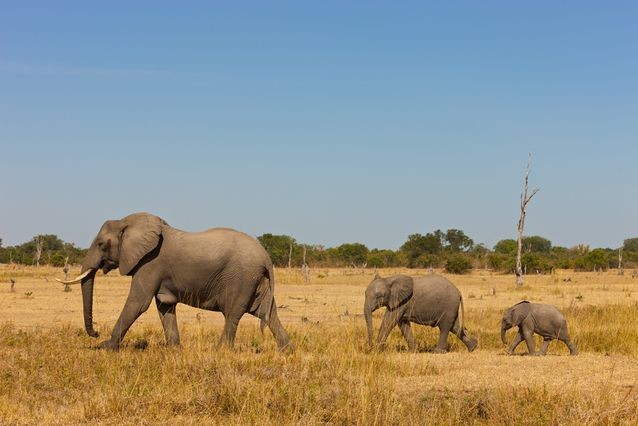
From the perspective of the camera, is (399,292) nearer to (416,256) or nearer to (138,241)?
(138,241)

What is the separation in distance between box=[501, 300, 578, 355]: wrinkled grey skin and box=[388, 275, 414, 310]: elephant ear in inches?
72.9

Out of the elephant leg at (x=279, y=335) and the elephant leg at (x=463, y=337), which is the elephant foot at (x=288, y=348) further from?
the elephant leg at (x=463, y=337)

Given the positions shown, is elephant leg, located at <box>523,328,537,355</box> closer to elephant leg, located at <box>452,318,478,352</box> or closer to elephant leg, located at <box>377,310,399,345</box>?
elephant leg, located at <box>452,318,478,352</box>

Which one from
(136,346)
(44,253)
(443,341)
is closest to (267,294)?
(136,346)

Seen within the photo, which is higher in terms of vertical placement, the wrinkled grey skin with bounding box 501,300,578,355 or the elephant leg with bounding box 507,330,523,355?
the wrinkled grey skin with bounding box 501,300,578,355

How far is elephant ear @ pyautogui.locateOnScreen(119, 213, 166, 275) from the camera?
1172 cm

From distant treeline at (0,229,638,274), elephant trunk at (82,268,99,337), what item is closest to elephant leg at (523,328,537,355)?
elephant trunk at (82,268,99,337)

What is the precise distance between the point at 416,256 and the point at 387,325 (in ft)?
228

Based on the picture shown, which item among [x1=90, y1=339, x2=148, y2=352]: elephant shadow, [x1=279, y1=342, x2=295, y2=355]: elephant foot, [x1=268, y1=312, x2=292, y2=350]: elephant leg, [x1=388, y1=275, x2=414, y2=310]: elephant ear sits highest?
[x1=388, y1=275, x2=414, y2=310]: elephant ear

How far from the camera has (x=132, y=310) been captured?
11555 millimetres

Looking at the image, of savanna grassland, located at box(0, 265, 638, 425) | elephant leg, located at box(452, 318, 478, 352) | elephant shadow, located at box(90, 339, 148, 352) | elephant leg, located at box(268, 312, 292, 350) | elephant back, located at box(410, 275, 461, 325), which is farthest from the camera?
elephant leg, located at box(452, 318, 478, 352)

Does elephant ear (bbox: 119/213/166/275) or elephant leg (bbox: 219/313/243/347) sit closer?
elephant leg (bbox: 219/313/243/347)

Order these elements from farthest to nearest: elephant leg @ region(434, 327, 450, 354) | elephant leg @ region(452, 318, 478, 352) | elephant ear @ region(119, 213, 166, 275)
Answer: elephant leg @ region(452, 318, 478, 352), elephant leg @ region(434, 327, 450, 354), elephant ear @ region(119, 213, 166, 275)

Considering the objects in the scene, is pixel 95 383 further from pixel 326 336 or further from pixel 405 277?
pixel 405 277
